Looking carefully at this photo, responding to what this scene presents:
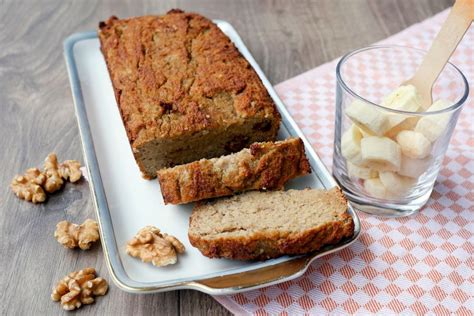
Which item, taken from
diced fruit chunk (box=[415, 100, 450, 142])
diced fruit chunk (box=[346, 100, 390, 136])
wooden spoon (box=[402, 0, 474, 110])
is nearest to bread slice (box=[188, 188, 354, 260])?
diced fruit chunk (box=[346, 100, 390, 136])

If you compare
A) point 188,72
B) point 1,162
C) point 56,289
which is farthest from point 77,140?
point 56,289

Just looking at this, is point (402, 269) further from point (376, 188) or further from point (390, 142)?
point (390, 142)

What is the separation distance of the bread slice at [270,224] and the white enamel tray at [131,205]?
0.19 ft

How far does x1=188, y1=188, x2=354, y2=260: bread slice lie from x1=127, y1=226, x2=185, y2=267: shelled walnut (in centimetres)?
9

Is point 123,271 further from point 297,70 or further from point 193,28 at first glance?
point 297,70

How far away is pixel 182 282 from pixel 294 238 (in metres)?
0.43

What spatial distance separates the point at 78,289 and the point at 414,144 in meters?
1.41

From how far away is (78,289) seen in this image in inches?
85.7

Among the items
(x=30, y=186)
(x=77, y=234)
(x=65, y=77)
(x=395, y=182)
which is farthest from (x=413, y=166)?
(x=65, y=77)

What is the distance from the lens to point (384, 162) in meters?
2.34

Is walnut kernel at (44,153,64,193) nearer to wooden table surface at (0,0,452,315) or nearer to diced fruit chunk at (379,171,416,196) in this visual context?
wooden table surface at (0,0,452,315)

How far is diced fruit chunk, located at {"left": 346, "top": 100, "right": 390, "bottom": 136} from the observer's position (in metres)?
2.27

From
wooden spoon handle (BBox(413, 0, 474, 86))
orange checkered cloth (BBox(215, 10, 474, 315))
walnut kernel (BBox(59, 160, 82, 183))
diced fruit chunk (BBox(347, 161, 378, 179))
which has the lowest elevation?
orange checkered cloth (BBox(215, 10, 474, 315))

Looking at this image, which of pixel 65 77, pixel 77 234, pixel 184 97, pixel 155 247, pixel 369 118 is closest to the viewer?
pixel 155 247
